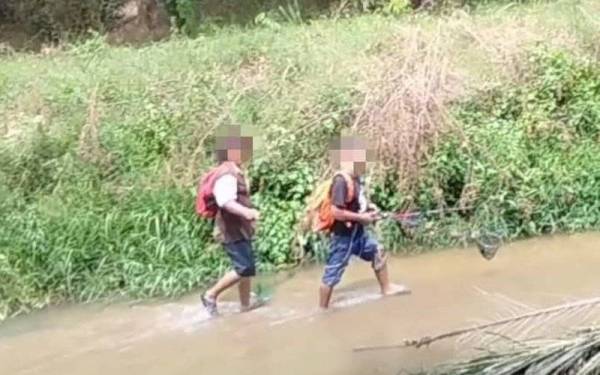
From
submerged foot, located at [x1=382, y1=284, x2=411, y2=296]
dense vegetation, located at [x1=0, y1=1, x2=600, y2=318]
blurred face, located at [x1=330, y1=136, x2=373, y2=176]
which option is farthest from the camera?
dense vegetation, located at [x1=0, y1=1, x2=600, y2=318]

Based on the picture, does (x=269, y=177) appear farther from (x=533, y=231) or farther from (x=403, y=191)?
(x=533, y=231)

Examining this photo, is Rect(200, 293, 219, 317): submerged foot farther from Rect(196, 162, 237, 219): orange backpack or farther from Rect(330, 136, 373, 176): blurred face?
Rect(330, 136, 373, 176): blurred face

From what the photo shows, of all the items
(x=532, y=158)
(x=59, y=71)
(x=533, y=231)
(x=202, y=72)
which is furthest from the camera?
(x=59, y=71)

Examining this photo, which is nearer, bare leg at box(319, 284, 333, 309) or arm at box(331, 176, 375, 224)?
arm at box(331, 176, 375, 224)

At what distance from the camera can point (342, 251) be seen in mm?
7211

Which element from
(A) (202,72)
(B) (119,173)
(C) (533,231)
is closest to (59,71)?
(A) (202,72)

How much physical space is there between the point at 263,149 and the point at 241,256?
6.40ft

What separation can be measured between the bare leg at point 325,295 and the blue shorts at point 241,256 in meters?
0.49

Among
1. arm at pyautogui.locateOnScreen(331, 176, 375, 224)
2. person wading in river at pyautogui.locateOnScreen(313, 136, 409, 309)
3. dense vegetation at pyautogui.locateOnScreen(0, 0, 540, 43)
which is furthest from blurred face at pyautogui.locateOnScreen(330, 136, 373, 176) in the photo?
dense vegetation at pyautogui.locateOnScreen(0, 0, 540, 43)

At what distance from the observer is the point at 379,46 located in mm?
10727

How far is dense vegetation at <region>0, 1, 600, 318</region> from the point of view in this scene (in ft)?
26.8


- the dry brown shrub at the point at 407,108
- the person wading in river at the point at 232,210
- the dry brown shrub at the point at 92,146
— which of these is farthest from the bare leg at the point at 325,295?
the dry brown shrub at the point at 92,146

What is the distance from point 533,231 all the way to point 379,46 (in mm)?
2830

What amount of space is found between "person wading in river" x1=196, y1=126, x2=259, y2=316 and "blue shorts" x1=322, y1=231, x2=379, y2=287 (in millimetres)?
513
